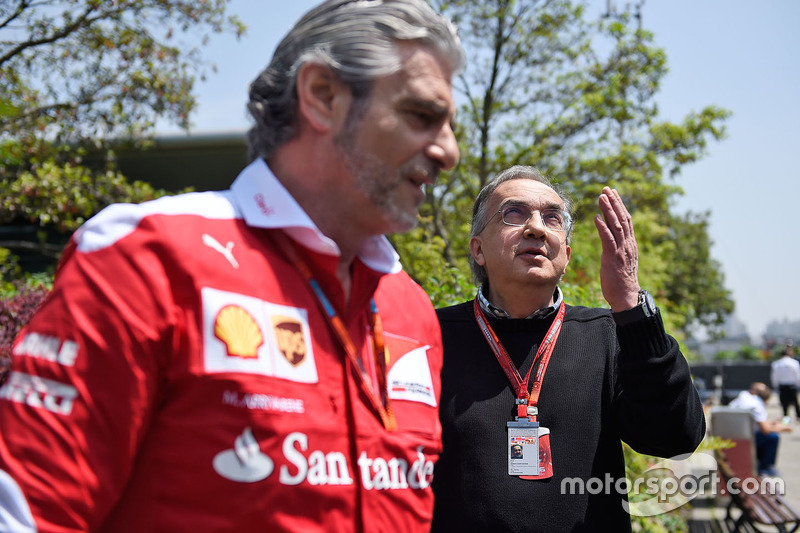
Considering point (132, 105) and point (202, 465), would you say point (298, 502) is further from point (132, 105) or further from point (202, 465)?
point (132, 105)

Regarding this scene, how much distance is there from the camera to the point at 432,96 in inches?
57.7

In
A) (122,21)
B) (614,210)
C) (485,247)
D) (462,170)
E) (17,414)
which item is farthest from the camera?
(462,170)

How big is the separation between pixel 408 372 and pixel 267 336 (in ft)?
1.44

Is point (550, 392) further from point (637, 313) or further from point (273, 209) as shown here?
point (273, 209)

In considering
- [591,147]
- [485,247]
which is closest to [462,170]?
[591,147]

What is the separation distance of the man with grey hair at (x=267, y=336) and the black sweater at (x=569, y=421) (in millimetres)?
854

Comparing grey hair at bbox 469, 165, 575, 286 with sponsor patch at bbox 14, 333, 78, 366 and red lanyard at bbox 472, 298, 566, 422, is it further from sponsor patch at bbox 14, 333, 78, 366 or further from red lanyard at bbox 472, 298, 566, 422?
sponsor patch at bbox 14, 333, 78, 366

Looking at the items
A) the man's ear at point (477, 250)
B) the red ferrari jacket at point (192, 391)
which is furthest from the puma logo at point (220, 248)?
the man's ear at point (477, 250)

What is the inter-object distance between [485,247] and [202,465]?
1.94 metres

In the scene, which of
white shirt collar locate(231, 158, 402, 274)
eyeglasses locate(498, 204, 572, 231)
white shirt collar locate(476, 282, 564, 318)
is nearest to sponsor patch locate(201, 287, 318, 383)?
white shirt collar locate(231, 158, 402, 274)

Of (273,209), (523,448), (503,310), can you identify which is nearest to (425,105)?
(273,209)

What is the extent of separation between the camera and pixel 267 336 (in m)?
1.32

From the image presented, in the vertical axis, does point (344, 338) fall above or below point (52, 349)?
below

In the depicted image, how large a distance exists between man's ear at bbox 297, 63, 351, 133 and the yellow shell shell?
401mm
